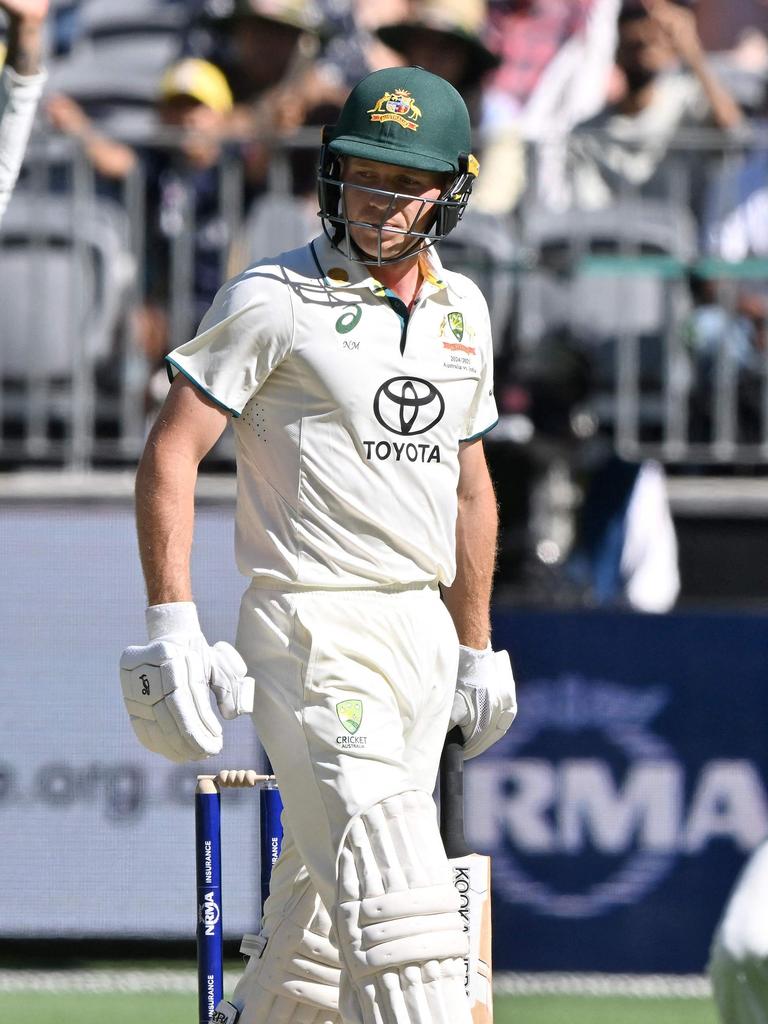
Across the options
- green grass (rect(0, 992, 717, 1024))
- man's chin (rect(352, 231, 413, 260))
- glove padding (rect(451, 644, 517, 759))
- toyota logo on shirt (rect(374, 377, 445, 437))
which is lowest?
green grass (rect(0, 992, 717, 1024))

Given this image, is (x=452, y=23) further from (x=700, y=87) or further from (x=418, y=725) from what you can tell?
(x=418, y=725)

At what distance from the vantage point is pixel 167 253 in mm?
7691

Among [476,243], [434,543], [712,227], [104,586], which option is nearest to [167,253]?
Result: [476,243]

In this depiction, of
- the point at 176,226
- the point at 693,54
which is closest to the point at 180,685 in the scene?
the point at 176,226

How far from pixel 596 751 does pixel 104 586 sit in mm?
1844

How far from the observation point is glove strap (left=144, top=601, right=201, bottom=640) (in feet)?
11.9

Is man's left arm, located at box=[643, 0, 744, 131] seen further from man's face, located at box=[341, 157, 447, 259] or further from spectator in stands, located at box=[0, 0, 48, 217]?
man's face, located at box=[341, 157, 447, 259]

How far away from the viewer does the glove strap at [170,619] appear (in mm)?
3641

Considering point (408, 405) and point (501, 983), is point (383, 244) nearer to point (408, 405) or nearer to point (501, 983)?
point (408, 405)

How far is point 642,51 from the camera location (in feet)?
27.7

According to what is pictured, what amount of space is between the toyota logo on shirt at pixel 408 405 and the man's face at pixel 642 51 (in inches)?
197

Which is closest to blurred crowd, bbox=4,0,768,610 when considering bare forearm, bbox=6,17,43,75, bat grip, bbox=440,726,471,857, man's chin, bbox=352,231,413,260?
bat grip, bbox=440,726,471,857

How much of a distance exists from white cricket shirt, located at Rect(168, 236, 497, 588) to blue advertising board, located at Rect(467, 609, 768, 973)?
2556 millimetres

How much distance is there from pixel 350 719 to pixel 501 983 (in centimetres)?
287
